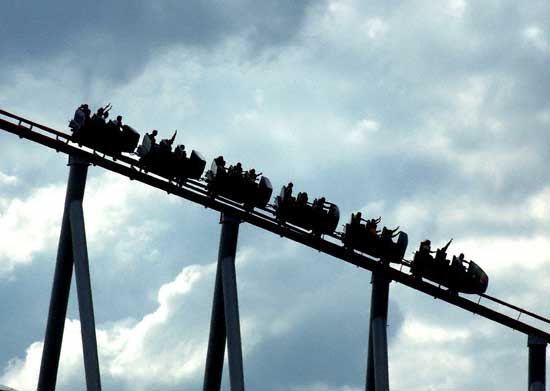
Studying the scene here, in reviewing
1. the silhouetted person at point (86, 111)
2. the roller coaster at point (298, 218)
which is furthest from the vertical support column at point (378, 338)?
the silhouetted person at point (86, 111)

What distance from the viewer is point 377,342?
96.2 feet

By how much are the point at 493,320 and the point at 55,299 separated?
12.8 metres

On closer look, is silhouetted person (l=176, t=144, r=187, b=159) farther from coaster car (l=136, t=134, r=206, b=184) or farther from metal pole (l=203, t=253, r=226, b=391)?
metal pole (l=203, t=253, r=226, b=391)

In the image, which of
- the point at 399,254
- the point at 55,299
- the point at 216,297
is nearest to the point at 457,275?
the point at 399,254

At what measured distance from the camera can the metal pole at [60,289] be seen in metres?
26.2

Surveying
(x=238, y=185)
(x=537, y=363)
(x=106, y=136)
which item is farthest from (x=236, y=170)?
(x=537, y=363)

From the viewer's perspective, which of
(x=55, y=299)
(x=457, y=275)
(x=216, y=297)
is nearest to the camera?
(x=55, y=299)

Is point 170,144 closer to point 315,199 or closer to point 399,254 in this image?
point 315,199

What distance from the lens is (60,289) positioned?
86.7ft

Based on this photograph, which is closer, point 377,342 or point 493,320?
point 377,342

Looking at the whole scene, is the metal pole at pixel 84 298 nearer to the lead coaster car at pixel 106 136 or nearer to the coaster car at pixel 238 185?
the lead coaster car at pixel 106 136

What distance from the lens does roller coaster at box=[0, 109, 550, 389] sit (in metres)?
26.8

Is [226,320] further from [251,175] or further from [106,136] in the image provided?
[106,136]

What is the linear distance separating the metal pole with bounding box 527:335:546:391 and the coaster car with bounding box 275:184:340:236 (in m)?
7.21
